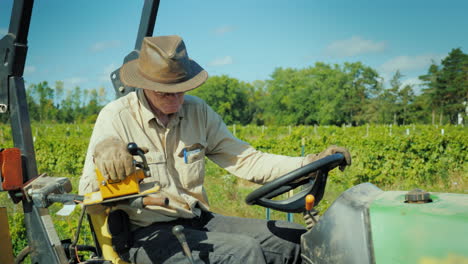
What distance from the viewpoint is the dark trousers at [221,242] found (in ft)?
5.78

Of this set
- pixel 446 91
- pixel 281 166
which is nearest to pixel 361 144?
pixel 281 166

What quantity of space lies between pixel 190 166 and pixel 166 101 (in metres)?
0.35

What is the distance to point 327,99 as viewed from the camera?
72.2 meters

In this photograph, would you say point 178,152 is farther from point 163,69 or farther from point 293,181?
point 293,181

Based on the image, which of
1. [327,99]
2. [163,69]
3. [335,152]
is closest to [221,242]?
[335,152]

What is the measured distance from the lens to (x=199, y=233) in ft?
6.20

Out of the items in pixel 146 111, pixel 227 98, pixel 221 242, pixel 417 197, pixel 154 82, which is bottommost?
pixel 221 242

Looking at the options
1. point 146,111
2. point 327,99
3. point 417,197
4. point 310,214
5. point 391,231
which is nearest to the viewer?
point 391,231

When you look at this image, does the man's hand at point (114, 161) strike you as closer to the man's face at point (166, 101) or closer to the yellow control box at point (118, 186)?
the yellow control box at point (118, 186)

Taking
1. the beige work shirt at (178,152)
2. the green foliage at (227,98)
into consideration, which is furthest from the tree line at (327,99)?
the beige work shirt at (178,152)

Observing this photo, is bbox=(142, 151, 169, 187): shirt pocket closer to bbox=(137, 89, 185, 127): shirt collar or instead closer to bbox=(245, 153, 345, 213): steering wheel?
bbox=(137, 89, 185, 127): shirt collar

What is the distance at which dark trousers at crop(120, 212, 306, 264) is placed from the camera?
5.78 ft

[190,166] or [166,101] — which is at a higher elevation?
[166,101]

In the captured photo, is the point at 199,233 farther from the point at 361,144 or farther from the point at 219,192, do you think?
the point at 361,144
